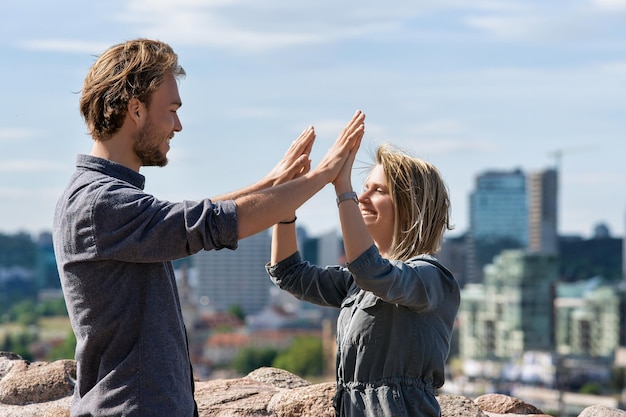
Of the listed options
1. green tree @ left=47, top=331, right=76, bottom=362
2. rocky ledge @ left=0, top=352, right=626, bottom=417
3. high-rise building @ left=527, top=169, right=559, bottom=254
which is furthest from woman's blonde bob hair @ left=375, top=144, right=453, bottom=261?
high-rise building @ left=527, top=169, right=559, bottom=254

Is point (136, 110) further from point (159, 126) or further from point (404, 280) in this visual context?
point (404, 280)

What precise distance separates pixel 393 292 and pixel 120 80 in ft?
2.66

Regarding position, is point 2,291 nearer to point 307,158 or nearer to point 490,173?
point 490,173

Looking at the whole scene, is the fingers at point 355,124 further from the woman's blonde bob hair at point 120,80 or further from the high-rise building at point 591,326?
the high-rise building at point 591,326

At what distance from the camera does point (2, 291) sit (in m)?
137

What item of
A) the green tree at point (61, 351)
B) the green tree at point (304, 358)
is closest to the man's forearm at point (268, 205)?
the green tree at point (61, 351)

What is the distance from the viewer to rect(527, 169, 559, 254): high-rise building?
144875mm

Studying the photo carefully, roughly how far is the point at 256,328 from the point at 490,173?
43.1 metres

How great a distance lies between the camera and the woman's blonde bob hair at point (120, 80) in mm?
2893

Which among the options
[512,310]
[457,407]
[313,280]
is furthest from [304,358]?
[313,280]

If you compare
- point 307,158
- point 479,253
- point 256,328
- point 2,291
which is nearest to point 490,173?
point 479,253

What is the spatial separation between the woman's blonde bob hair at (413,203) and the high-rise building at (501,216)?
466ft

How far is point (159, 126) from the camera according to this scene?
295 centimetres

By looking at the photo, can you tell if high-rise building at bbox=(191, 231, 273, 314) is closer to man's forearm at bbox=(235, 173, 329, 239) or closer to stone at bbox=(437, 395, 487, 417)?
stone at bbox=(437, 395, 487, 417)
